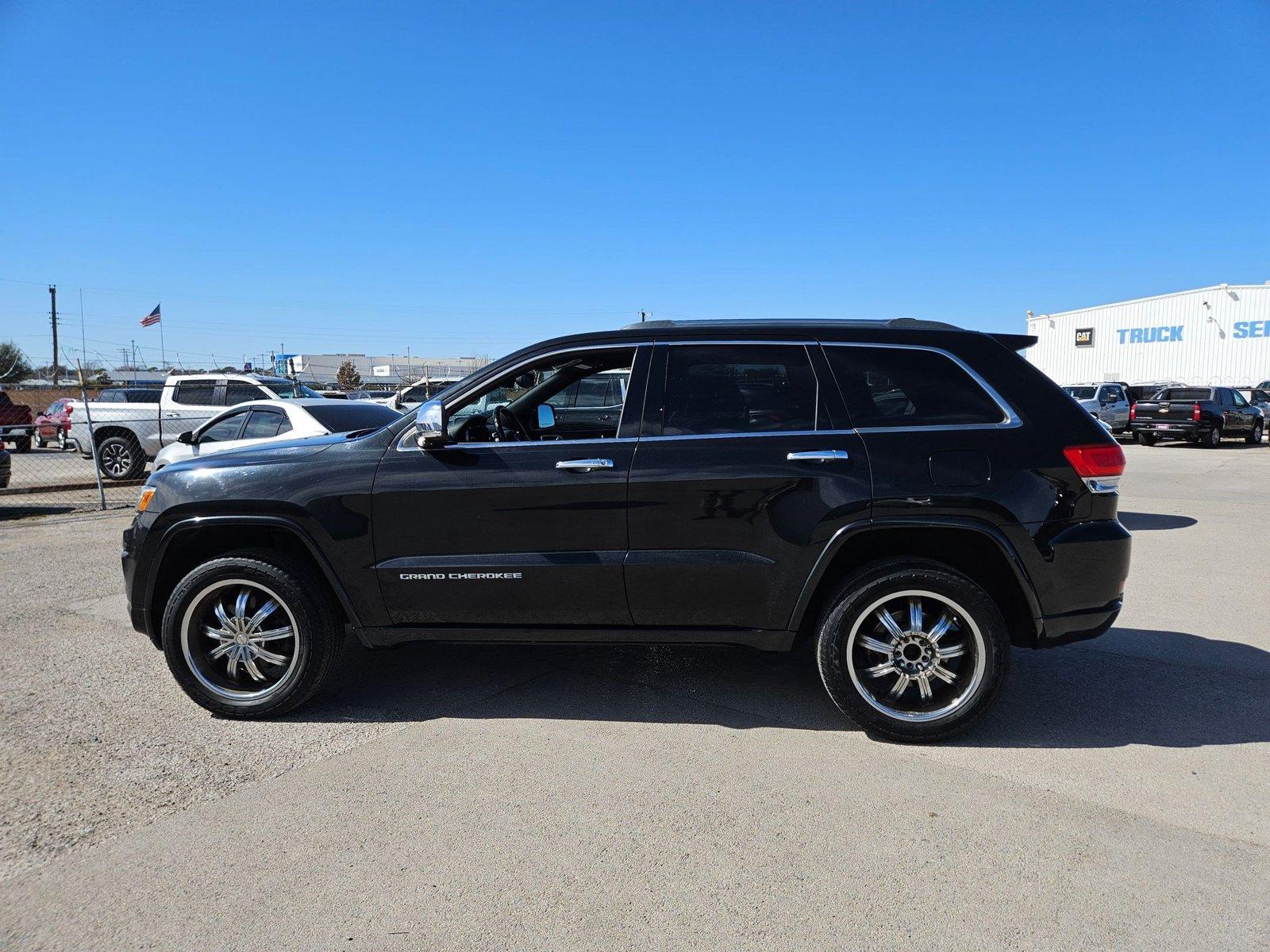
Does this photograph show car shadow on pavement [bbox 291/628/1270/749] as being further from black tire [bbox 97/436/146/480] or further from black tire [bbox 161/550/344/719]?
black tire [bbox 97/436/146/480]

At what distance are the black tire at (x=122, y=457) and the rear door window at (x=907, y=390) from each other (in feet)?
47.4

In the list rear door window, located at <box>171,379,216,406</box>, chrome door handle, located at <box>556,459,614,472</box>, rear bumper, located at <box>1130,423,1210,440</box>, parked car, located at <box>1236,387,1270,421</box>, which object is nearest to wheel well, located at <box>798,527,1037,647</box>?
chrome door handle, located at <box>556,459,614,472</box>

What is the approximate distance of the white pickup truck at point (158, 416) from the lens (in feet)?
48.3

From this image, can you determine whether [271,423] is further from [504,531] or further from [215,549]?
[504,531]

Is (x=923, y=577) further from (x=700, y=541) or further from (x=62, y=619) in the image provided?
(x=62, y=619)

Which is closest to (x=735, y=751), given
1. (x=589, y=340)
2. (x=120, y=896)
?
(x=589, y=340)

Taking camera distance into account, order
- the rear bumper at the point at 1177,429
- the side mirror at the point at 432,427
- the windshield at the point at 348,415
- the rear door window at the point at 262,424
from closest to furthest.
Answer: the side mirror at the point at 432,427 → the windshield at the point at 348,415 → the rear door window at the point at 262,424 → the rear bumper at the point at 1177,429

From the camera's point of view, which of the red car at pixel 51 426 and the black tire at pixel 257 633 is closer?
the black tire at pixel 257 633

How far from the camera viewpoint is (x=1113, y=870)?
2.87 m

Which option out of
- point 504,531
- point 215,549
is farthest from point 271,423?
point 504,531

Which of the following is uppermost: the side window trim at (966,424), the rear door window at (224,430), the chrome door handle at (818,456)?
the side window trim at (966,424)

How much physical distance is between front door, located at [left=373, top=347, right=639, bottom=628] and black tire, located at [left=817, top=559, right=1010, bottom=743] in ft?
3.26

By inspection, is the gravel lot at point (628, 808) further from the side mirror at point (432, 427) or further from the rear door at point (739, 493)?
the side mirror at point (432, 427)

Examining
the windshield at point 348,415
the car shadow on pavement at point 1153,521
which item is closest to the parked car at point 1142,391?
the car shadow on pavement at point 1153,521
